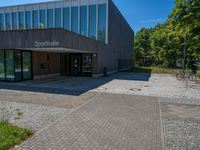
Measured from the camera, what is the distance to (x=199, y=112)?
6.64 metres

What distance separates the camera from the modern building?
1164cm

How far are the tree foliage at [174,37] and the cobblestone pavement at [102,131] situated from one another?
38.8 ft

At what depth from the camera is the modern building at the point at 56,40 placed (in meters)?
11.6

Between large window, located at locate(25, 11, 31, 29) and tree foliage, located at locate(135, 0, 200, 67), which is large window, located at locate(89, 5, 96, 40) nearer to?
tree foliage, located at locate(135, 0, 200, 67)

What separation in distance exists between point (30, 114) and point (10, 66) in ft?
28.6

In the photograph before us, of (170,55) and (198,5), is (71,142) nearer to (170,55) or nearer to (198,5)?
(198,5)

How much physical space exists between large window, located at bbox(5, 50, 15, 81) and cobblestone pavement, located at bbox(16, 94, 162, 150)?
873cm

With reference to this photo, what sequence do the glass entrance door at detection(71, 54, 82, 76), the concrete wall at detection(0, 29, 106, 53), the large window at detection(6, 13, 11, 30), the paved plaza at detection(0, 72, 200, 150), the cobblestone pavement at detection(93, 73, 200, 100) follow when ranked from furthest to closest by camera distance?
the large window at detection(6, 13, 11, 30), the glass entrance door at detection(71, 54, 82, 76), the concrete wall at detection(0, 29, 106, 53), the cobblestone pavement at detection(93, 73, 200, 100), the paved plaza at detection(0, 72, 200, 150)

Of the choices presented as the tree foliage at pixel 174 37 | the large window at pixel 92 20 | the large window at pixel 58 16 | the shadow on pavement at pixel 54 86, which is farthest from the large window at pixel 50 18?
the tree foliage at pixel 174 37

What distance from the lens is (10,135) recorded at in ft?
13.5

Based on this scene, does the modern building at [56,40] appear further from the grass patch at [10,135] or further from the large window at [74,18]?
the grass patch at [10,135]

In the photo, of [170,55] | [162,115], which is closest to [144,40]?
[170,55]

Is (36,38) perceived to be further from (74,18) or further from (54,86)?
(74,18)

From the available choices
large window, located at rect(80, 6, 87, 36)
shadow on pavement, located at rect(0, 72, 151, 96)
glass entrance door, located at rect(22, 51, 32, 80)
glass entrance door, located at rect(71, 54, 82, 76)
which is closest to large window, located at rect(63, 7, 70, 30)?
large window, located at rect(80, 6, 87, 36)
